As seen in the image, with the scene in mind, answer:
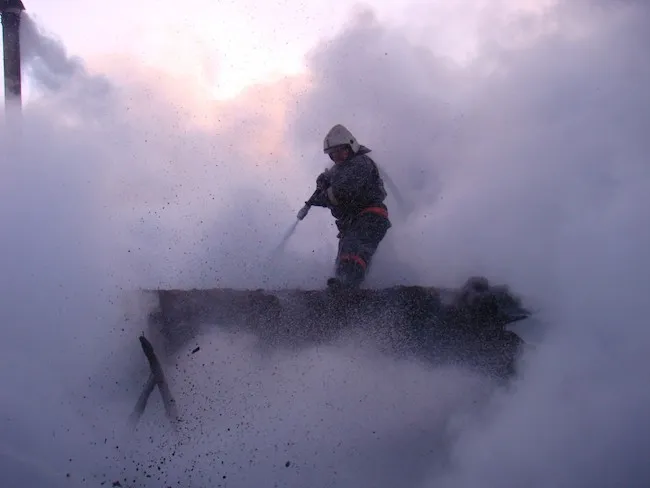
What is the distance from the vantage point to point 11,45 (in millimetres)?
11445

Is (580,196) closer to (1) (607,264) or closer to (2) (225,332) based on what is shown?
(1) (607,264)

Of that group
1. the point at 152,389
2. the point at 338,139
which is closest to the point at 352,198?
the point at 338,139

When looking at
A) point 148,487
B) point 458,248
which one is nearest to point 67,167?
point 148,487

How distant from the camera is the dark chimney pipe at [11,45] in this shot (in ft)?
36.7

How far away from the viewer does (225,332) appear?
6574 millimetres

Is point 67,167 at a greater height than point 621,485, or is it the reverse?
point 67,167

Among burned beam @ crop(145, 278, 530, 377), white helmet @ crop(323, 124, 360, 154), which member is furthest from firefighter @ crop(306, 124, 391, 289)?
burned beam @ crop(145, 278, 530, 377)

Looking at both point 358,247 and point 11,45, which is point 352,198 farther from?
point 11,45

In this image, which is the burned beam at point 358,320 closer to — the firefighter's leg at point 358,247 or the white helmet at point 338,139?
the firefighter's leg at point 358,247

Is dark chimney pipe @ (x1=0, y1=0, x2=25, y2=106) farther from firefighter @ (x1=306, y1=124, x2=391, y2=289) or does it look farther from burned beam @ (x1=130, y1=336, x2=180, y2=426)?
burned beam @ (x1=130, y1=336, x2=180, y2=426)

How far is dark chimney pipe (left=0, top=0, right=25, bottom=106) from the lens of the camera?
11172 mm

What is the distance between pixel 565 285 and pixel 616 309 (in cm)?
49

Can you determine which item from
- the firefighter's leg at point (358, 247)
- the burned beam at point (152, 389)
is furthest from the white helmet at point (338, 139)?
the burned beam at point (152, 389)

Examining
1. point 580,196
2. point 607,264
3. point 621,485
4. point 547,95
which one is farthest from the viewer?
point 547,95
